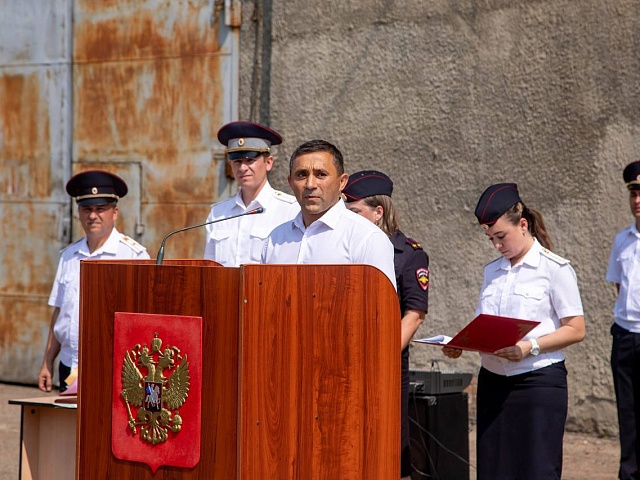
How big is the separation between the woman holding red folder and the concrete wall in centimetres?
275

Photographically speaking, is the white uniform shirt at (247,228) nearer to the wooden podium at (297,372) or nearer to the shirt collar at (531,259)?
the shirt collar at (531,259)

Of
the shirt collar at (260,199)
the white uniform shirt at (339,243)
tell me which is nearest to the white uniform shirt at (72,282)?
the shirt collar at (260,199)

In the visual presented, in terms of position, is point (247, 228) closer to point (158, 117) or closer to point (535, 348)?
point (535, 348)

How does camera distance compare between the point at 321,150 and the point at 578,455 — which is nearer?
the point at 321,150

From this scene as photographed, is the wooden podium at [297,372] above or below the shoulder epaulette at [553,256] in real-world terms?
below

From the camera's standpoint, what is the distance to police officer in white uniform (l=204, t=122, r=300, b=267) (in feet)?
17.7

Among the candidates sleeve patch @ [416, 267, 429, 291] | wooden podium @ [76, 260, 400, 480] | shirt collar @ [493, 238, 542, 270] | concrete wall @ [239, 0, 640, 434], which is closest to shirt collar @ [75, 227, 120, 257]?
sleeve patch @ [416, 267, 429, 291]

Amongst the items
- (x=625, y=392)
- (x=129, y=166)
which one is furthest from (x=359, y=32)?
(x=625, y=392)

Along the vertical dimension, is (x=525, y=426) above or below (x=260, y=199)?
below

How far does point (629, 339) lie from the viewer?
20.7ft

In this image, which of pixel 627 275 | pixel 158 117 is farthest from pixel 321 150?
pixel 158 117

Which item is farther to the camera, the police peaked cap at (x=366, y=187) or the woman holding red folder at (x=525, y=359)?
the police peaked cap at (x=366, y=187)

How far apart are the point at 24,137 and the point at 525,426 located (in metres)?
6.46

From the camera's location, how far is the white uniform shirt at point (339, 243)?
3730 millimetres
